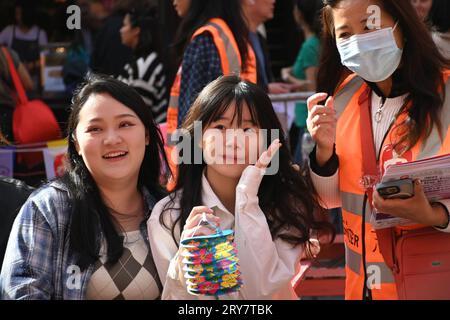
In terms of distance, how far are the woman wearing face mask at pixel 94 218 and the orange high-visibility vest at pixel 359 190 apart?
0.77 meters

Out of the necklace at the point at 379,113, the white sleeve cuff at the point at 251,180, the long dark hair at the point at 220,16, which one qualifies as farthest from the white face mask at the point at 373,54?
the long dark hair at the point at 220,16

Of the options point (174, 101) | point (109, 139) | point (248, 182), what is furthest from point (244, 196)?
point (174, 101)

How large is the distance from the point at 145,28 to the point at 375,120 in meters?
3.96

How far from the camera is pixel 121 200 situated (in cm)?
391

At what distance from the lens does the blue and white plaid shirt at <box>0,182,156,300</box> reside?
3.59 meters

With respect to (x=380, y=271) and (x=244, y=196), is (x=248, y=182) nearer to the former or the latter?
(x=244, y=196)

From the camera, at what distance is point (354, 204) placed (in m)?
3.92

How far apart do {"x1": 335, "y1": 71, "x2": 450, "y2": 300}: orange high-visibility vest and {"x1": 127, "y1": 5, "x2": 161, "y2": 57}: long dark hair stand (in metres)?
3.48

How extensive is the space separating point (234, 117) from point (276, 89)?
4.19 metres

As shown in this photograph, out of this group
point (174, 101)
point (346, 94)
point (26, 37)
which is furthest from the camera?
point (26, 37)

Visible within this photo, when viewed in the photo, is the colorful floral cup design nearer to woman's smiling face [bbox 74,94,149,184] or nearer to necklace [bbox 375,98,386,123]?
woman's smiling face [bbox 74,94,149,184]

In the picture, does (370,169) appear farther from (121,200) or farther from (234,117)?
(121,200)

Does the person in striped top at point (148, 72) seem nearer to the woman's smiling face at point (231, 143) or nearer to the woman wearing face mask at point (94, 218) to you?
the woman wearing face mask at point (94, 218)

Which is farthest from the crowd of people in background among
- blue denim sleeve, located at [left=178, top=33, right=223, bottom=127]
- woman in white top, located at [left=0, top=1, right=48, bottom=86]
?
woman in white top, located at [left=0, top=1, right=48, bottom=86]
